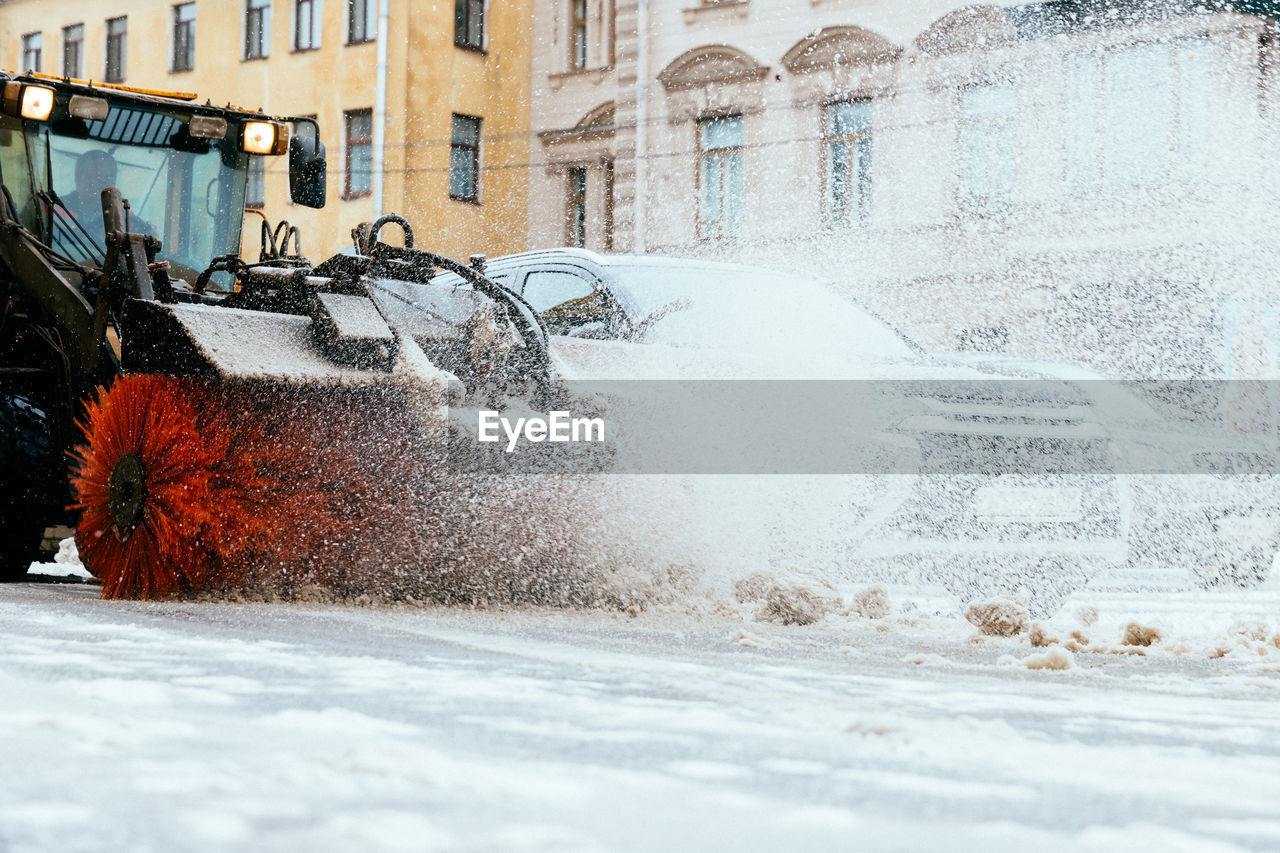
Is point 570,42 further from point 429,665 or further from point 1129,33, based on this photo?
point 429,665

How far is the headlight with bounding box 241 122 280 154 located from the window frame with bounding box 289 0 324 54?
20917mm

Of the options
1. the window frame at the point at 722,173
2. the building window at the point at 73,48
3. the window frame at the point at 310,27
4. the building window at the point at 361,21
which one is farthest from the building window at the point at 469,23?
the building window at the point at 73,48

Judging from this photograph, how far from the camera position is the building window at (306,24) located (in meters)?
28.3

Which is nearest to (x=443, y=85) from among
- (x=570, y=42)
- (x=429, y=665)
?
(x=570, y=42)

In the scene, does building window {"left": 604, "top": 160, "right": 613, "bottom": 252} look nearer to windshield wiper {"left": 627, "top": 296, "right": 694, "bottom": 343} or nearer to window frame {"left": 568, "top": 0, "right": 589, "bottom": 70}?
window frame {"left": 568, "top": 0, "right": 589, "bottom": 70}

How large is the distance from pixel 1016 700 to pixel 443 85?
24.6 meters

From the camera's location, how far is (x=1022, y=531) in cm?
642

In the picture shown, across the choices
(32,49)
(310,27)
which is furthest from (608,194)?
(32,49)

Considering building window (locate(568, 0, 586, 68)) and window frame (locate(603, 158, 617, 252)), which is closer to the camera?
window frame (locate(603, 158, 617, 252))

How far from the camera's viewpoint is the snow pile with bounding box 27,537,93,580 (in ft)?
27.5

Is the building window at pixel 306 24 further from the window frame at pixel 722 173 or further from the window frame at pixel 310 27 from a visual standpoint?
the window frame at pixel 722 173

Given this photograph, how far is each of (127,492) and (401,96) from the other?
71.0 ft

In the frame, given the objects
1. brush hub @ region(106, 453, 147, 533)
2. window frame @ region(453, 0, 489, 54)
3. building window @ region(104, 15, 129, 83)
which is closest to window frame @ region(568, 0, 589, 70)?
window frame @ region(453, 0, 489, 54)

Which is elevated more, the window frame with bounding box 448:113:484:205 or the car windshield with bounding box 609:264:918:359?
the window frame with bounding box 448:113:484:205
